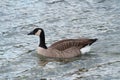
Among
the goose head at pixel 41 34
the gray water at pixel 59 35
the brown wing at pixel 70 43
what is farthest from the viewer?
the goose head at pixel 41 34

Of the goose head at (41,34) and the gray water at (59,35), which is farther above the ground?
the goose head at (41,34)

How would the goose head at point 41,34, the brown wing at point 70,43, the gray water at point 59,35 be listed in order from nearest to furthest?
the gray water at point 59,35, the brown wing at point 70,43, the goose head at point 41,34

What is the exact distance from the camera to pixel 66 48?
57.1 ft

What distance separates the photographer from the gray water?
49.6 feet

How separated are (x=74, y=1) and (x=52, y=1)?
1.13 meters

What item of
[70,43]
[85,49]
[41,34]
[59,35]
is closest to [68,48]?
[70,43]

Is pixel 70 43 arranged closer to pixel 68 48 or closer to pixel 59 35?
pixel 68 48

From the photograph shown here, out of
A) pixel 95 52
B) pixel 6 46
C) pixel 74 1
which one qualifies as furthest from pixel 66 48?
pixel 74 1

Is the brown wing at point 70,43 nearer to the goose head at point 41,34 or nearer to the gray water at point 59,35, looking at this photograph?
the gray water at point 59,35

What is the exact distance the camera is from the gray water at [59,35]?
49.6 ft

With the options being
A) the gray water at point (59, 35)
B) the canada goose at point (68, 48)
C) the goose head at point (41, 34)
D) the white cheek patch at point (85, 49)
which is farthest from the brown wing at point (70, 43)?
the goose head at point (41, 34)

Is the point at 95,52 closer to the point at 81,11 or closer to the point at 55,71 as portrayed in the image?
the point at 55,71

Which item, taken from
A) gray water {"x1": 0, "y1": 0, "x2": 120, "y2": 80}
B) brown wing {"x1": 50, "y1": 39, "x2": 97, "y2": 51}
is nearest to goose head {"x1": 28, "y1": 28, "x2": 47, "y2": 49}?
gray water {"x1": 0, "y1": 0, "x2": 120, "y2": 80}

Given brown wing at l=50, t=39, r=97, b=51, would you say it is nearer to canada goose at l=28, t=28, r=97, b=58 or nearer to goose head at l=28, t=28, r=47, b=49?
canada goose at l=28, t=28, r=97, b=58
